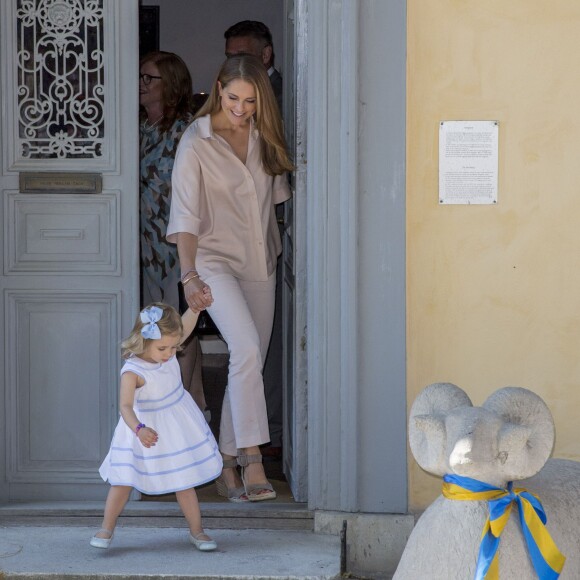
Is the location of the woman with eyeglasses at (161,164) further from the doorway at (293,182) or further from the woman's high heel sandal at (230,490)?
the woman's high heel sandal at (230,490)

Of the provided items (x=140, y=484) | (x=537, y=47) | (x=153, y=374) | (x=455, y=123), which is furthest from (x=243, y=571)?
(x=537, y=47)

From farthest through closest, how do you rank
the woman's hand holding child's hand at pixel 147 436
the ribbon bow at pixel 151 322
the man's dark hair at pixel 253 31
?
the man's dark hair at pixel 253 31, the ribbon bow at pixel 151 322, the woman's hand holding child's hand at pixel 147 436

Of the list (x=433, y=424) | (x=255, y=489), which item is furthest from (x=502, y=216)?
(x=433, y=424)

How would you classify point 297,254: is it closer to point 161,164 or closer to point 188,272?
point 188,272

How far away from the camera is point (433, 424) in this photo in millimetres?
3338

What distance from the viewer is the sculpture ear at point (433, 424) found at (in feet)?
10.9

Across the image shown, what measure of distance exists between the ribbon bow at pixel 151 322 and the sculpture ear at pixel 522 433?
153 centimetres

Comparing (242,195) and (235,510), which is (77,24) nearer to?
(242,195)

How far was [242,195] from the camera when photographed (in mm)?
5242

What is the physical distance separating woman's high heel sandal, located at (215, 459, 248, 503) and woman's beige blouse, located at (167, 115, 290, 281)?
0.85m

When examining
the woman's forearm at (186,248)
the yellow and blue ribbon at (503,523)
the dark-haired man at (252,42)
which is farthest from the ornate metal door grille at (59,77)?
the yellow and blue ribbon at (503,523)

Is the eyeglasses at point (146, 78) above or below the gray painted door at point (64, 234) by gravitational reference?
above

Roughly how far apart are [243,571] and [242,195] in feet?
5.46

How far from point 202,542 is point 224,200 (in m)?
1.51
